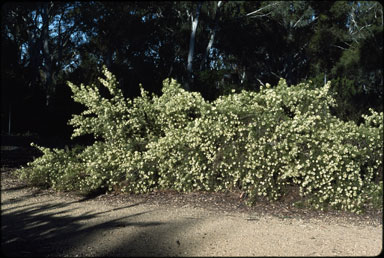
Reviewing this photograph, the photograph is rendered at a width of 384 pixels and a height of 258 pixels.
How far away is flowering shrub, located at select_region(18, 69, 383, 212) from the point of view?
4.57 metres

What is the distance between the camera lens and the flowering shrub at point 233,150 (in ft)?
15.0

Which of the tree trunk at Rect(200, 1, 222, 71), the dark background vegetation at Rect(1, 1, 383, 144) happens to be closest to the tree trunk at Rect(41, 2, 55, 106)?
the dark background vegetation at Rect(1, 1, 383, 144)

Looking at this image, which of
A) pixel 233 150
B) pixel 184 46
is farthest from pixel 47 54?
pixel 233 150

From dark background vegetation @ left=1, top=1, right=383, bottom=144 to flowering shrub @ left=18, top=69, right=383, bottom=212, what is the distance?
5.49 metres

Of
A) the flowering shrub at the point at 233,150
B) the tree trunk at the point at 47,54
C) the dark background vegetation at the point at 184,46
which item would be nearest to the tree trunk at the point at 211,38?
the dark background vegetation at the point at 184,46

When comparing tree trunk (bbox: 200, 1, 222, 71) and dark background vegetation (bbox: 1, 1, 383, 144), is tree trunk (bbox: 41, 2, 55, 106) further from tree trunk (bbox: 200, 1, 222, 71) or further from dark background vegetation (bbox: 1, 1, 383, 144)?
tree trunk (bbox: 200, 1, 222, 71)

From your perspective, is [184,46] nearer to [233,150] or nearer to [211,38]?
[211,38]

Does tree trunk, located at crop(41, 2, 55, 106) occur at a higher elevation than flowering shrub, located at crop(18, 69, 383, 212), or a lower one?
higher

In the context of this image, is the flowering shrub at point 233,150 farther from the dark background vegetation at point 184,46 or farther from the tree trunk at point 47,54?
the tree trunk at point 47,54

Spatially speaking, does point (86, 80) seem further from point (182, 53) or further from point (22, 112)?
point (182, 53)

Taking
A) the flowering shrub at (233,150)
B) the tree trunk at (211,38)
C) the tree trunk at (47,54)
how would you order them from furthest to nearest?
the tree trunk at (211,38)
the tree trunk at (47,54)
the flowering shrub at (233,150)

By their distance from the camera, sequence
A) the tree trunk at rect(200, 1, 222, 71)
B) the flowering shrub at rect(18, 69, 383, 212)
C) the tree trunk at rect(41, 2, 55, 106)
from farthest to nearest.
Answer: the tree trunk at rect(200, 1, 222, 71), the tree trunk at rect(41, 2, 55, 106), the flowering shrub at rect(18, 69, 383, 212)

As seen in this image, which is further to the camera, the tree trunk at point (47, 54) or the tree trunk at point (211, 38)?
the tree trunk at point (211, 38)

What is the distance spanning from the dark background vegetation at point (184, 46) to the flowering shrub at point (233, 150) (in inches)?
216
